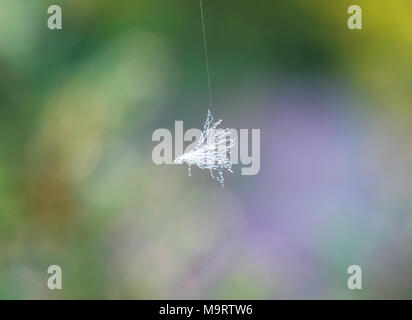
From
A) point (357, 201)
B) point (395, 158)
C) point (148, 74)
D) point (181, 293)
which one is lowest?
point (181, 293)

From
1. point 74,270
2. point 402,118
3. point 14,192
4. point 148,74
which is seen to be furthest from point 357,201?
point 14,192

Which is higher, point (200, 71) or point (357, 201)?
point (200, 71)

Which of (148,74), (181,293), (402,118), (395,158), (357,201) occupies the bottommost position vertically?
(181,293)

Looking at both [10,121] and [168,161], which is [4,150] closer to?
[10,121]

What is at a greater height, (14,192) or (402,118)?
(402,118)

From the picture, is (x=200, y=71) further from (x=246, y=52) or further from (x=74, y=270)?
(x=74, y=270)

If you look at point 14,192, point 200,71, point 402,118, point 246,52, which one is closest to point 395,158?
point 402,118
